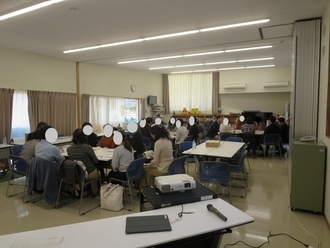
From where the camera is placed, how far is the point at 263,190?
4426mm

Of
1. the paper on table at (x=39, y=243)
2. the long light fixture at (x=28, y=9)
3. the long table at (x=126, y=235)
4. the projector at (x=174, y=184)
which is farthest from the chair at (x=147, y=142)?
the paper on table at (x=39, y=243)

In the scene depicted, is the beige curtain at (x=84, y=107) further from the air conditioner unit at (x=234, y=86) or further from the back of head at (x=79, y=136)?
the air conditioner unit at (x=234, y=86)

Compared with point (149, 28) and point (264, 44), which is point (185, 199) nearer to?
point (149, 28)

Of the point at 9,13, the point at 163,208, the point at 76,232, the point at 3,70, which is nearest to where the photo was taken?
the point at 76,232

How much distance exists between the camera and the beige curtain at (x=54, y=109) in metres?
6.25

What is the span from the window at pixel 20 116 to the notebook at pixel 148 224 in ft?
18.6

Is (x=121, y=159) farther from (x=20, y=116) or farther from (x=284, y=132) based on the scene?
(x=284, y=132)

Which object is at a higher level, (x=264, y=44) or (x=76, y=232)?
(x=264, y=44)

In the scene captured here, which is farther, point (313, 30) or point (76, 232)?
point (313, 30)

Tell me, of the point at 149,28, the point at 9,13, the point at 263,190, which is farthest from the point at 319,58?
the point at 9,13

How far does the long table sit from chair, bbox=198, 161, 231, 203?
1.88 meters

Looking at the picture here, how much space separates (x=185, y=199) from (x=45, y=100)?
5914 millimetres

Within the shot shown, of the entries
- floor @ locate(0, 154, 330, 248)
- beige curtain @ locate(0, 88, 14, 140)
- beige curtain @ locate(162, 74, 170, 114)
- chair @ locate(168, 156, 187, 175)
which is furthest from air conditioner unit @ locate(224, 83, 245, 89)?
beige curtain @ locate(0, 88, 14, 140)

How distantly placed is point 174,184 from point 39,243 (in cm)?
104
